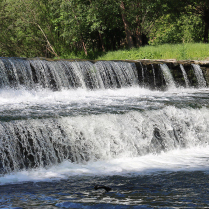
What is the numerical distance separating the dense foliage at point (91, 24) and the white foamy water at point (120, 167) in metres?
14.1

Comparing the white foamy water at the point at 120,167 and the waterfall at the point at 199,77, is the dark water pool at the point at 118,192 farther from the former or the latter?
the waterfall at the point at 199,77

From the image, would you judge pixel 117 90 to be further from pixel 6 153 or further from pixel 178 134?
pixel 6 153

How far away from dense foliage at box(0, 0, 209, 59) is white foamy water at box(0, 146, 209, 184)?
46.4 feet

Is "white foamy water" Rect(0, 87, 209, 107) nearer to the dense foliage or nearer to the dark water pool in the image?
the dark water pool

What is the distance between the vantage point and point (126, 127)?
6723 mm

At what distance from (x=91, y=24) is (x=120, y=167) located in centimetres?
1663

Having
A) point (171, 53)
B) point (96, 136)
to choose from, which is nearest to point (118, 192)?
point (96, 136)

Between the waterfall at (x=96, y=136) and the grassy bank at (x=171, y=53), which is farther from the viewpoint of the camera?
the grassy bank at (x=171, y=53)

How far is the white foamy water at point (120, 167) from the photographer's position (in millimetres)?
5016

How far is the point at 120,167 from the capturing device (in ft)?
18.1

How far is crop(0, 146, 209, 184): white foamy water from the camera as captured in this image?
502 centimetres

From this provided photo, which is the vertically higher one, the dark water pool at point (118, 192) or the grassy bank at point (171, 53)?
the grassy bank at point (171, 53)

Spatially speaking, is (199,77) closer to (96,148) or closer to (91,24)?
(91,24)

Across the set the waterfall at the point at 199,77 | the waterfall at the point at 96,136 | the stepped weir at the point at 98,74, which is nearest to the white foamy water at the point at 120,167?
the waterfall at the point at 96,136
